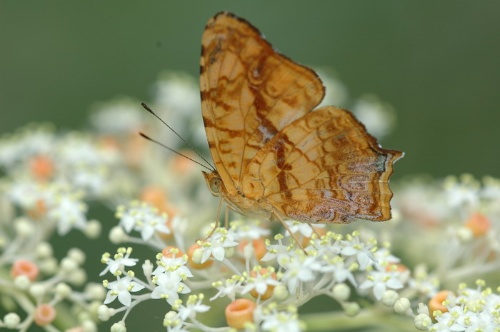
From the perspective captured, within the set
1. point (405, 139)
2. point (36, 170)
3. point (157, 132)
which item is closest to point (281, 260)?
point (36, 170)

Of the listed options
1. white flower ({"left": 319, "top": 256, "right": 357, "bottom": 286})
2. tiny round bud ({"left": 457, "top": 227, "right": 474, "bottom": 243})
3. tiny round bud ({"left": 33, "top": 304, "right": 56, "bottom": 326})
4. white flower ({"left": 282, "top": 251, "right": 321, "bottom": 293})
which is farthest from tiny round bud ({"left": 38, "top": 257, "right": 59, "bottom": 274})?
tiny round bud ({"left": 457, "top": 227, "right": 474, "bottom": 243})

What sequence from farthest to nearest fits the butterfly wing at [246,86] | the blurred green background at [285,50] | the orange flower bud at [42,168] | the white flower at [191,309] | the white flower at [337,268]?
the blurred green background at [285,50] < the orange flower bud at [42,168] < the butterfly wing at [246,86] < the white flower at [337,268] < the white flower at [191,309]

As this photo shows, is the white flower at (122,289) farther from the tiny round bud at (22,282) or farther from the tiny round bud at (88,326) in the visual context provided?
the tiny round bud at (22,282)

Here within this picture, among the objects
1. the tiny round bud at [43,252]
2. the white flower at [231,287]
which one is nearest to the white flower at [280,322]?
the white flower at [231,287]

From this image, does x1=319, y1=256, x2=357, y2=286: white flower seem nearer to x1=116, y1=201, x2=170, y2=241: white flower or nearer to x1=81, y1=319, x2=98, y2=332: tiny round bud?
x1=116, y1=201, x2=170, y2=241: white flower

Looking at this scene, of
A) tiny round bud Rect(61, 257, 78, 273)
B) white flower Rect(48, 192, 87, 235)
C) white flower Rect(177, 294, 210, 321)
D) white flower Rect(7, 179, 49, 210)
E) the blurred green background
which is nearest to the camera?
white flower Rect(177, 294, 210, 321)

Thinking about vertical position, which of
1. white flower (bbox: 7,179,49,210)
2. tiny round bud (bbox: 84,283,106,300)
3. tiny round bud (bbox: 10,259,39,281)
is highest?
white flower (bbox: 7,179,49,210)

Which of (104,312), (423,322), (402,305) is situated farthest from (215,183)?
A: (423,322)
